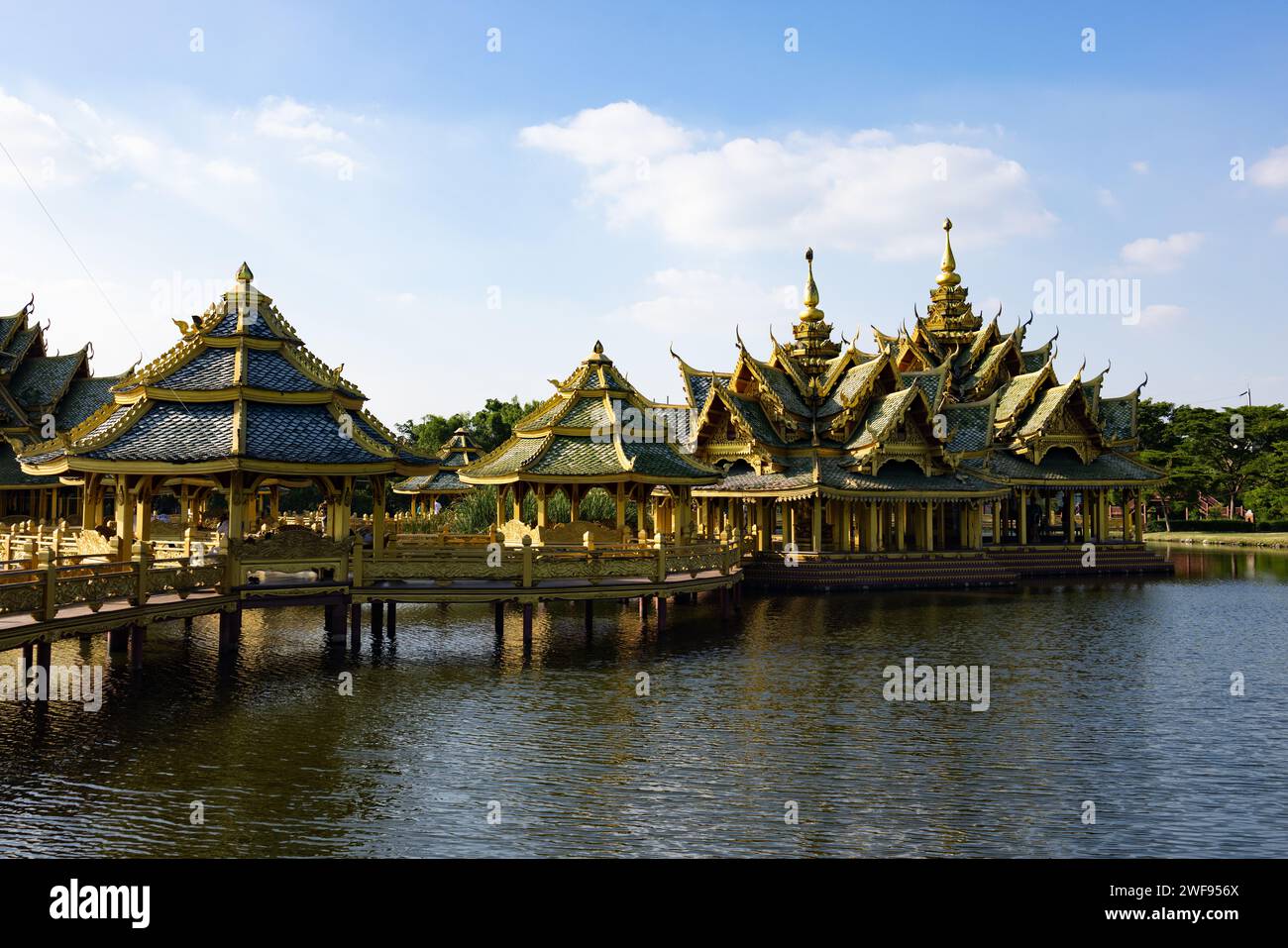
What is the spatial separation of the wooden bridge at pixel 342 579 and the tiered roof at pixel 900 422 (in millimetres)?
13860

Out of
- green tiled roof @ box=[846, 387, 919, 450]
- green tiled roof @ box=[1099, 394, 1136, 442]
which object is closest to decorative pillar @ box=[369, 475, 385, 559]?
green tiled roof @ box=[846, 387, 919, 450]

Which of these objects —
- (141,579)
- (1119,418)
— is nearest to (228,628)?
(141,579)

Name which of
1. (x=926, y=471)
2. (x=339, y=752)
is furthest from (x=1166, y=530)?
(x=339, y=752)

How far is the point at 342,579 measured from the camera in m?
21.6

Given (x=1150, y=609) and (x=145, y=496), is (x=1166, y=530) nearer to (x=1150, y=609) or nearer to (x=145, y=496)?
(x=1150, y=609)

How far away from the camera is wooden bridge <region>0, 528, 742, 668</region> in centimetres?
1778

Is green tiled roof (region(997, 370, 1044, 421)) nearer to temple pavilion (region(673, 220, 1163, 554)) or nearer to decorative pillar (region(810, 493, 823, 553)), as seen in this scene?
temple pavilion (region(673, 220, 1163, 554))

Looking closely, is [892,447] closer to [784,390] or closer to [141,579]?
[784,390]

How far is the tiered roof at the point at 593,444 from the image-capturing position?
26.1 m

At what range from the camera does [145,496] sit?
20922mm

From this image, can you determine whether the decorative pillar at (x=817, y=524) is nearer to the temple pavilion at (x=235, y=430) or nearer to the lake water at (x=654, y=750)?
the lake water at (x=654, y=750)

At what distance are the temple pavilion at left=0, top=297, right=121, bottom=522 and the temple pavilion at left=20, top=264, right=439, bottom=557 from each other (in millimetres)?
17901

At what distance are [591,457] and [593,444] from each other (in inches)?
32.0

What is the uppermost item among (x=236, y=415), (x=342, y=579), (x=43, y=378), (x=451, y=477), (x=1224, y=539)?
(x=43, y=378)
